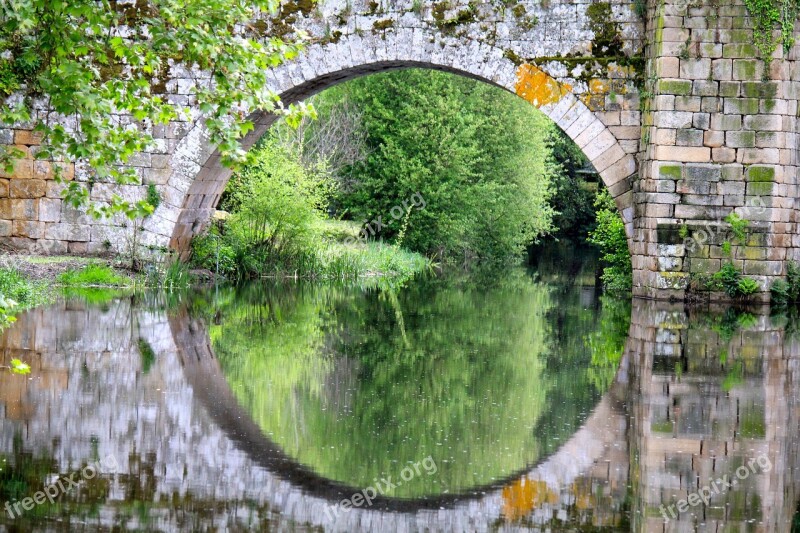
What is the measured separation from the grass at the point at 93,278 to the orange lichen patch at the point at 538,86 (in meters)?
5.51

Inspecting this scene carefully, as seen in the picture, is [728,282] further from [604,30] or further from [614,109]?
[604,30]

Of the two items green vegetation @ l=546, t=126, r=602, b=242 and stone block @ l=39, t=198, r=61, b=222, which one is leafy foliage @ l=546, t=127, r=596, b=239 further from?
stone block @ l=39, t=198, r=61, b=222

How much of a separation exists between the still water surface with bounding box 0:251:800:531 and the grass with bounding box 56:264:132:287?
108 inches

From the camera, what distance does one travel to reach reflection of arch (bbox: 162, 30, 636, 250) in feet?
49.9

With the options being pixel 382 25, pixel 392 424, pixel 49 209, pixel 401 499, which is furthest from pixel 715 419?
pixel 49 209

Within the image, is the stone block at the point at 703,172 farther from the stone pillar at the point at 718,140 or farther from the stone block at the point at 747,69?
the stone block at the point at 747,69

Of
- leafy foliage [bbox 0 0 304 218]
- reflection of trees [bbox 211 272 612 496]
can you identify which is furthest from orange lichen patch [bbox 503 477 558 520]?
leafy foliage [bbox 0 0 304 218]

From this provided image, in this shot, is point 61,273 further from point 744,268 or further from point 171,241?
point 744,268

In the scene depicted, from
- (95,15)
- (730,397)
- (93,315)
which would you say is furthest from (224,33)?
(93,315)

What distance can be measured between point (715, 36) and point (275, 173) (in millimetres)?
7323

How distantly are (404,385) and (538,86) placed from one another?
25.1ft

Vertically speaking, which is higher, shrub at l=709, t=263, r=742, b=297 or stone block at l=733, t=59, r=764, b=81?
stone block at l=733, t=59, r=764, b=81

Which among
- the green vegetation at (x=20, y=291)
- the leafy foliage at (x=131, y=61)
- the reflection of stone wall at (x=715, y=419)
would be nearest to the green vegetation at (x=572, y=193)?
the green vegetation at (x=20, y=291)

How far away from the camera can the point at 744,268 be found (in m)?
14.6
